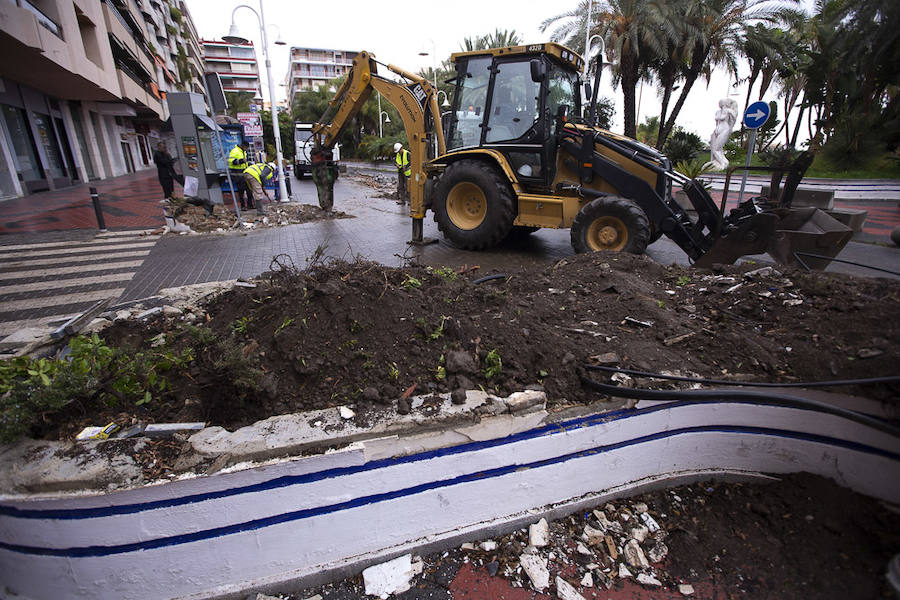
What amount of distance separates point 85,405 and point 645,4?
2213 cm

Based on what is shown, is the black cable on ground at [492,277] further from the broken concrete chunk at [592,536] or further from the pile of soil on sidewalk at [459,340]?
the broken concrete chunk at [592,536]

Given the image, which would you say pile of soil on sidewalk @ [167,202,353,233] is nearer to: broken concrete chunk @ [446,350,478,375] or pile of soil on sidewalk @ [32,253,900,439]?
pile of soil on sidewalk @ [32,253,900,439]

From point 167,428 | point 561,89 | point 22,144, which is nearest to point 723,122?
point 561,89

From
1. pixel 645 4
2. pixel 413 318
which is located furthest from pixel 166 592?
pixel 645 4

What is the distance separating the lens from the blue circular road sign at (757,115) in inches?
356

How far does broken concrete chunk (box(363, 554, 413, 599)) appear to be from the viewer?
2053 mm

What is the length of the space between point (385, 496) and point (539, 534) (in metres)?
0.85

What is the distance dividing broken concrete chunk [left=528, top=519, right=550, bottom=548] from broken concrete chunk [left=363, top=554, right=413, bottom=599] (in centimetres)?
63

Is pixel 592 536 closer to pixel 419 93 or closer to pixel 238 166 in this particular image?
pixel 419 93

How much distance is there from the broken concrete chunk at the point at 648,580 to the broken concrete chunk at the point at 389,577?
1099mm

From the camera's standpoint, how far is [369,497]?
2057mm

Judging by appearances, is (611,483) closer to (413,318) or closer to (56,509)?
(413,318)

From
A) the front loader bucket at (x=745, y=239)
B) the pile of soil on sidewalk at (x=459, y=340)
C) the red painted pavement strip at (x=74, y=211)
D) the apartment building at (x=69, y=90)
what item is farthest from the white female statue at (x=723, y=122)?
the apartment building at (x=69, y=90)

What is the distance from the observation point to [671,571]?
221 cm
